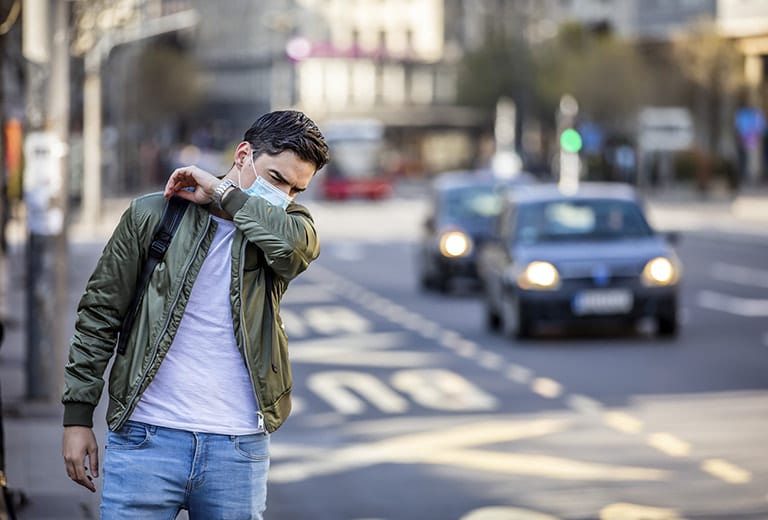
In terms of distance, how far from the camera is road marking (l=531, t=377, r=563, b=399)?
14.6 m

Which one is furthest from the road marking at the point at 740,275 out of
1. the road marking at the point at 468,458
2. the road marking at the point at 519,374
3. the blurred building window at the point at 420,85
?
the blurred building window at the point at 420,85

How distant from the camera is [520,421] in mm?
13008

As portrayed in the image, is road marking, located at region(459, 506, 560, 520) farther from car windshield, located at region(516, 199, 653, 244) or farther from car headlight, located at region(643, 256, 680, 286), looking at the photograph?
car windshield, located at region(516, 199, 653, 244)

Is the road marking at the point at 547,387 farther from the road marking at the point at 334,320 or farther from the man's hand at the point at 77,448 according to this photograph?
the man's hand at the point at 77,448

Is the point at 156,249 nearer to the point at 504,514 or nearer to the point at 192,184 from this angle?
the point at 192,184

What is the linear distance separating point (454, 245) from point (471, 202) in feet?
3.29

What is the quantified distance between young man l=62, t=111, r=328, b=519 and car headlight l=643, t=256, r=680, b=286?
14.2 m

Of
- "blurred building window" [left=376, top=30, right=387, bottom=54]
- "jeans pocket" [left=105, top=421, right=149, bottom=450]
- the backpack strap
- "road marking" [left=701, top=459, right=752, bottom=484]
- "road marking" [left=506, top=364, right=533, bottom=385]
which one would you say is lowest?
"road marking" [left=506, top=364, right=533, bottom=385]

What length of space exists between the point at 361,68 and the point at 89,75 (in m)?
100.0

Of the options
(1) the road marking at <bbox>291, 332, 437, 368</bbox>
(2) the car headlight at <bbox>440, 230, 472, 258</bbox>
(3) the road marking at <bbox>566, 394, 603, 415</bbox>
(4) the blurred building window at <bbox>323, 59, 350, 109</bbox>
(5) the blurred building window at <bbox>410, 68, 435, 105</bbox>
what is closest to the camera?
(3) the road marking at <bbox>566, 394, 603, 415</bbox>

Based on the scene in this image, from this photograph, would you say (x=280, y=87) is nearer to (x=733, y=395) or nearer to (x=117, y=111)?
(x=117, y=111)

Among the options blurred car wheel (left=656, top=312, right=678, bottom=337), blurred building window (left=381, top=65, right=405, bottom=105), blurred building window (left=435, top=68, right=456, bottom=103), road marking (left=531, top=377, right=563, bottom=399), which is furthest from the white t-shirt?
blurred building window (left=435, top=68, right=456, bottom=103)

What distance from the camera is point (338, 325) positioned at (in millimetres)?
21922

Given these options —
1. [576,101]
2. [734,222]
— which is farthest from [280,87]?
[734,222]
